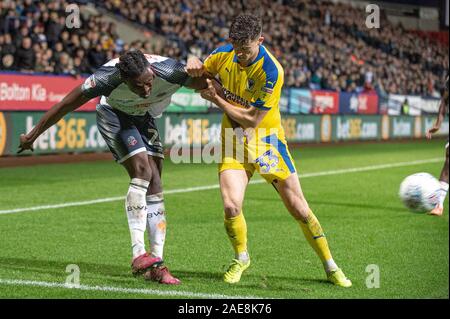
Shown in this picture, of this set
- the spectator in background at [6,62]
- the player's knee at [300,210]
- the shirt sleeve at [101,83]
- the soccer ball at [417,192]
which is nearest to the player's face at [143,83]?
the shirt sleeve at [101,83]

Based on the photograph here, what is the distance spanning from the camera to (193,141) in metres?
22.5

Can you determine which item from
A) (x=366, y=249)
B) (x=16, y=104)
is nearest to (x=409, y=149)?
(x=16, y=104)

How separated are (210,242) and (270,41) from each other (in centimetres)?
2409

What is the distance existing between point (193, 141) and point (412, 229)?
1252cm

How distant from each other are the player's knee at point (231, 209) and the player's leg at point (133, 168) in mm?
716

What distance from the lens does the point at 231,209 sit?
714 cm

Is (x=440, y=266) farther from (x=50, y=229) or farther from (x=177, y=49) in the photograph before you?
(x=177, y=49)

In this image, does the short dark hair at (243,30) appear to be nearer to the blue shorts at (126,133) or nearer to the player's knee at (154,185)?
the blue shorts at (126,133)

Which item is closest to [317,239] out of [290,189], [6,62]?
[290,189]

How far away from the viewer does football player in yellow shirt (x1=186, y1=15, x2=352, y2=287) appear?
687 centimetres

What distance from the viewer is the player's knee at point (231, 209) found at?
7113 mm

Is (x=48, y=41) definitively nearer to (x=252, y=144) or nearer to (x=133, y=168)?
(x=133, y=168)

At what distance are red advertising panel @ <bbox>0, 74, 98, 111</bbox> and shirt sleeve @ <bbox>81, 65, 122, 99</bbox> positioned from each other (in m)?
11.0

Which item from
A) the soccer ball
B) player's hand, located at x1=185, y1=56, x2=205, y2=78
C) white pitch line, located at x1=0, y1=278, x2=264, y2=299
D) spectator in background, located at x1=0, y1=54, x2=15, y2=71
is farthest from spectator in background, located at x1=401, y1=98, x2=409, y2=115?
white pitch line, located at x1=0, y1=278, x2=264, y2=299
